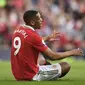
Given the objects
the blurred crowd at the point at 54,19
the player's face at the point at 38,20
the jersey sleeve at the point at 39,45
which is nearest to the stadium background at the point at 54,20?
the blurred crowd at the point at 54,19

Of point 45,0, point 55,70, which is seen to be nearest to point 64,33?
point 45,0

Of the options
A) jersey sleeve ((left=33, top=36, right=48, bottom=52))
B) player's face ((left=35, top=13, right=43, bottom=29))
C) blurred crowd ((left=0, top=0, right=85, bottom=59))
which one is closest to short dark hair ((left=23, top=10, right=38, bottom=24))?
player's face ((left=35, top=13, right=43, bottom=29))

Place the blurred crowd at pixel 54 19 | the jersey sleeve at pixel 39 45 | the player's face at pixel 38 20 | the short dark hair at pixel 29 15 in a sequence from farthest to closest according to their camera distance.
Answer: the blurred crowd at pixel 54 19 < the player's face at pixel 38 20 < the short dark hair at pixel 29 15 < the jersey sleeve at pixel 39 45

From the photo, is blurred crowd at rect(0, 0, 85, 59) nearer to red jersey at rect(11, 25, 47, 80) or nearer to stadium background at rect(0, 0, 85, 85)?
stadium background at rect(0, 0, 85, 85)

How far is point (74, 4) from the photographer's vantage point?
26047 millimetres

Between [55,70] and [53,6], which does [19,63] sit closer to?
[55,70]

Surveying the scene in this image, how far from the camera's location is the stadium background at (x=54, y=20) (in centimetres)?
2393

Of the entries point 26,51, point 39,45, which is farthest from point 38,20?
point 26,51

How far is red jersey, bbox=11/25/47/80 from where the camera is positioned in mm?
10406

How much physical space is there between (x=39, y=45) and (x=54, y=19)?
14.9m

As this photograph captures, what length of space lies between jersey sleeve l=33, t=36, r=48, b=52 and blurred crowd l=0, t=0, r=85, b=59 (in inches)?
516

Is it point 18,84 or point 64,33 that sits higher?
point 18,84

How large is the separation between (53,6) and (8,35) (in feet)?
9.61

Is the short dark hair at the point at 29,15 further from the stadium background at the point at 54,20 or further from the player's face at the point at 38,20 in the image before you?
the stadium background at the point at 54,20
